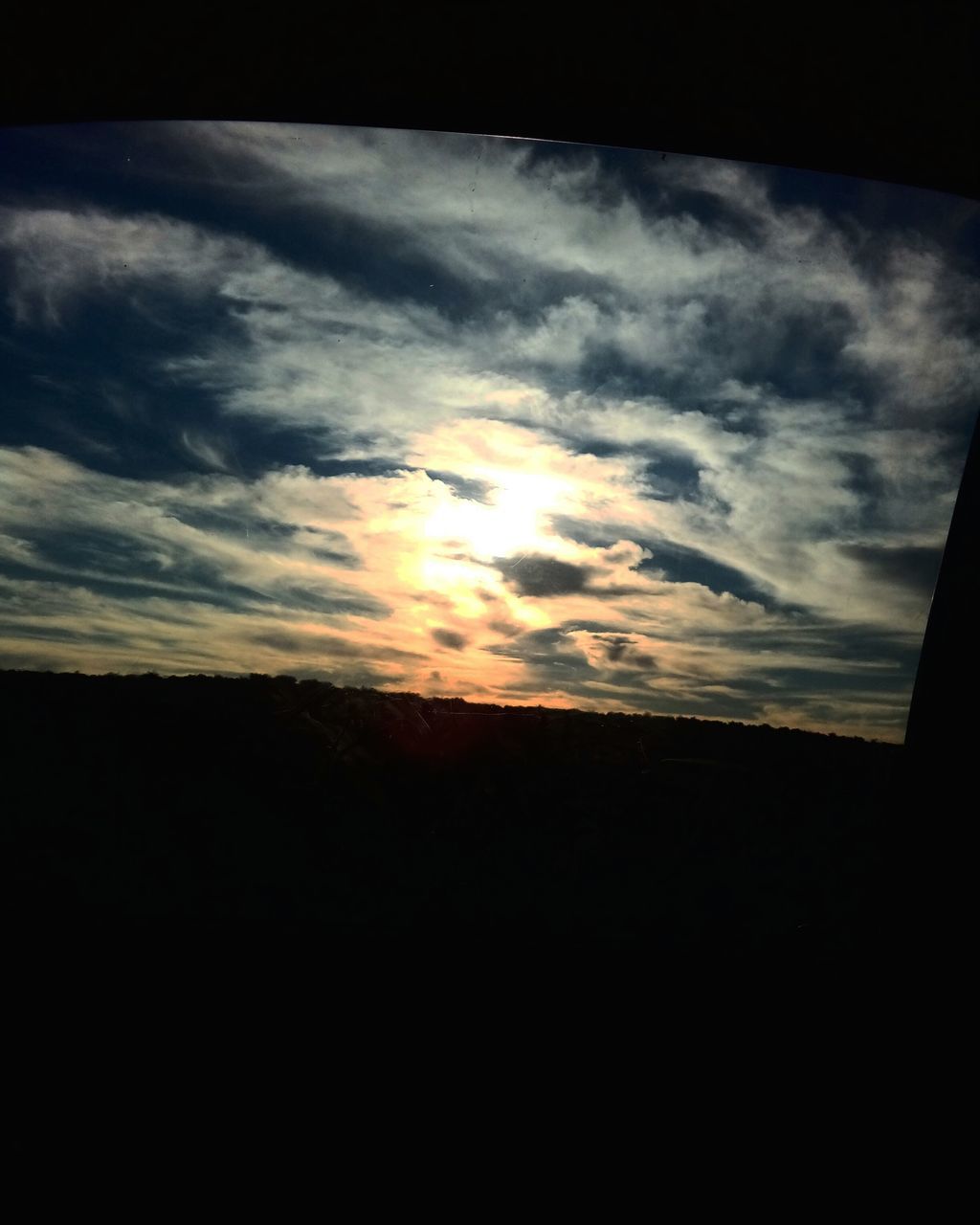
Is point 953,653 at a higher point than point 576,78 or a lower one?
lower

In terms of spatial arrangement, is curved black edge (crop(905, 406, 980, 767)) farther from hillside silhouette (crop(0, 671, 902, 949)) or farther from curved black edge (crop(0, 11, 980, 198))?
hillside silhouette (crop(0, 671, 902, 949))

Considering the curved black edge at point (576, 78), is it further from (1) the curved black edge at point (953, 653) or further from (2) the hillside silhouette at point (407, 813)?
(2) the hillside silhouette at point (407, 813)

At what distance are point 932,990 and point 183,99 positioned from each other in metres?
7.05

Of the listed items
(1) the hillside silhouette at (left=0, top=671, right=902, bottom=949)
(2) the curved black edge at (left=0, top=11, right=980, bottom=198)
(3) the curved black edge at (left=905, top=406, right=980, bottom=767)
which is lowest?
(1) the hillside silhouette at (left=0, top=671, right=902, bottom=949)

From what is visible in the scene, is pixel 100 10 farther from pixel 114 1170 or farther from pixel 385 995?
pixel 385 995

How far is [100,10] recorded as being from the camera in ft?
14.4

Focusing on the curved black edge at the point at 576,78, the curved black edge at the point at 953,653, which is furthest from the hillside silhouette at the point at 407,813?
the curved black edge at the point at 576,78

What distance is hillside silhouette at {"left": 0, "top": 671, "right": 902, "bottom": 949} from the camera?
37.5ft

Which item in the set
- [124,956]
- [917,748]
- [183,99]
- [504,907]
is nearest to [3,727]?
[124,956]

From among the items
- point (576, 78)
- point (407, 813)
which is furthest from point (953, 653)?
point (407, 813)

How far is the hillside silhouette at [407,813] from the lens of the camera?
11.4 meters

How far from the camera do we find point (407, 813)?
45.9 feet

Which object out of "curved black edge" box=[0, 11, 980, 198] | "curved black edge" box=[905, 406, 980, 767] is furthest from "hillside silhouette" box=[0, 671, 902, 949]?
"curved black edge" box=[0, 11, 980, 198]

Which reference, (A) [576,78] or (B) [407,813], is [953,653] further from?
(B) [407,813]
